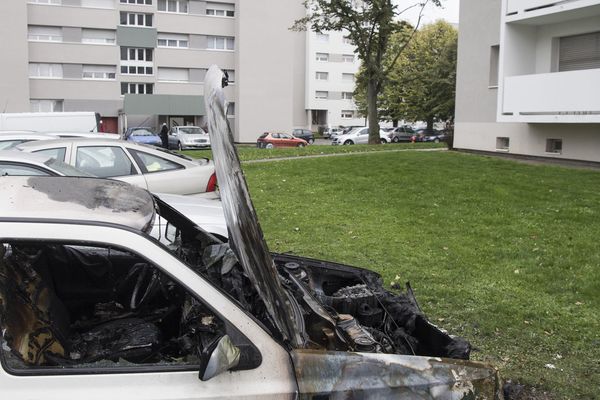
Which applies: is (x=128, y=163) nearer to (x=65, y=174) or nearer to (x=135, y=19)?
(x=65, y=174)

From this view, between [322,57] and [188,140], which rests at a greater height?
[322,57]

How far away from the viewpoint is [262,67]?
47.3 meters

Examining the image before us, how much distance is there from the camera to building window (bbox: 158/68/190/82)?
46.7 m

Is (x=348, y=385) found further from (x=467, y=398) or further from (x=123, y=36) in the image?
(x=123, y=36)

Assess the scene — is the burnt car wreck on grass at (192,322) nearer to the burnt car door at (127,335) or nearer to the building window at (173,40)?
the burnt car door at (127,335)

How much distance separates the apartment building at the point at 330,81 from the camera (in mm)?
65625


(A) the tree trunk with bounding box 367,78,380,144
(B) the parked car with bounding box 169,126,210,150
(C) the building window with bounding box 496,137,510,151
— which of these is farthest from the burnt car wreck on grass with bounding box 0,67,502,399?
(B) the parked car with bounding box 169,126,210,150

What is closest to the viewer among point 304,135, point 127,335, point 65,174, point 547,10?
point 127,335

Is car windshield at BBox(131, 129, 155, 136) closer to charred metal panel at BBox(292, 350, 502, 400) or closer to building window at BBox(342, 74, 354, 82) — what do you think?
charred metal panel at BBox(292, 350, 502, 400)

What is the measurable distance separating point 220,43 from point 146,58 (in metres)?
6.12

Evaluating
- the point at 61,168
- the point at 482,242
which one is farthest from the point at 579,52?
the point at 61,168

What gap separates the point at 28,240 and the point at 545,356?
377cm

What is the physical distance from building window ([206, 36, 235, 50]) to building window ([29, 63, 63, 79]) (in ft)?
37.9

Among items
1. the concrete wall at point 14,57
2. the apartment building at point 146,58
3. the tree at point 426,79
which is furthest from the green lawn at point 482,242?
the tree at point 426,79
